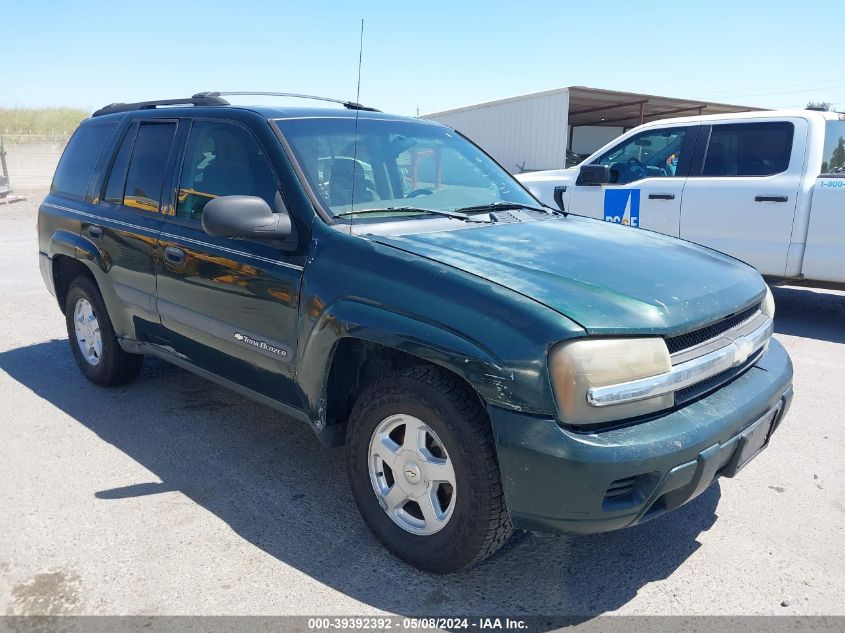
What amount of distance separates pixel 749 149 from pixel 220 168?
209 inches

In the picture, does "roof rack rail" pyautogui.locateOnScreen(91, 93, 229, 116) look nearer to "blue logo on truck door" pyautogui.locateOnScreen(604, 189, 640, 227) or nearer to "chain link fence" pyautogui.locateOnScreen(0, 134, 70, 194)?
"blue logo on truck door" pyautogui.locateOnScreen(604, 189, 640, 227)

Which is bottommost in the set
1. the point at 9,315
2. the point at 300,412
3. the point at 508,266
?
the point at 9,315

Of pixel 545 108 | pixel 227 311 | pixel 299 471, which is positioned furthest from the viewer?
pixel 545 108

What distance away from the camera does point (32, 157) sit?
2803 cm

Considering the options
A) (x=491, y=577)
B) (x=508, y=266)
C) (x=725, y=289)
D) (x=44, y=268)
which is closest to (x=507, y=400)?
(x=508, y=266)

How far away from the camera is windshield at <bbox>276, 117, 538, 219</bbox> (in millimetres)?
3297

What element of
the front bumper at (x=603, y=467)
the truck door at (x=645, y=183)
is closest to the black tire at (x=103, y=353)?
the front bumper at (x=603, y=467)

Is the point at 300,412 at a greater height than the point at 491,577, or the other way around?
the point at 300,412

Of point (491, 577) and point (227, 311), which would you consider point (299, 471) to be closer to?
point (227, 311)

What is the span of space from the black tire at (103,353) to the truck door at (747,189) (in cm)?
535

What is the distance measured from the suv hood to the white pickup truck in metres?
3.35

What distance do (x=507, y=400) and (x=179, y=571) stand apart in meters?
1.55

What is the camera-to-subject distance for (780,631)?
2.46 meters

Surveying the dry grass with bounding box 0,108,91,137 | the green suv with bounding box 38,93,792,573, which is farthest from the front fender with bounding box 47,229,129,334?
the dry grass with bounding box 0,108,91,137
